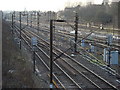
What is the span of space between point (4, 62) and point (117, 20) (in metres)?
21.0

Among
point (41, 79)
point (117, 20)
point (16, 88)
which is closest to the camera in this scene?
point (16, 88)

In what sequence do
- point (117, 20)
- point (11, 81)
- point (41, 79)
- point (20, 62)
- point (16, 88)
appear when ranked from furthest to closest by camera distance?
point (117, 20) < point (20, 62) < point (41, 79) < point (11, 81) < point (16, 88)

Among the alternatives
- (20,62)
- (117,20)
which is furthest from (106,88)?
(117,20)

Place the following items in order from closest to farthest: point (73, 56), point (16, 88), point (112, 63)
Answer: point (16, 88), point (112, 63), point (73, 56)

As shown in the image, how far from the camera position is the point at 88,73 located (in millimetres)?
11531

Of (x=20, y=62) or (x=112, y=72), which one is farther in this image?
(x=20, y=62)

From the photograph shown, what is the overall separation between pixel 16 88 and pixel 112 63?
18.5 ft

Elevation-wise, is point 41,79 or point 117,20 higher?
point 117,20

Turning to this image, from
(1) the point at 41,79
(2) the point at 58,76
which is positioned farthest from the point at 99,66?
(1) the point at 41,79

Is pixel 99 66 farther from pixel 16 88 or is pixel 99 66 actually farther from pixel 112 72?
pixel 16 88

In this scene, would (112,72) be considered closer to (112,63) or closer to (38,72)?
(112,63)

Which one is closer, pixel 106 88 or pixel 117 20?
pixel 106 88

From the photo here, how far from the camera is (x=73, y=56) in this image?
16281 mm

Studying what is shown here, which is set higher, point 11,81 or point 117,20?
point 117,20
